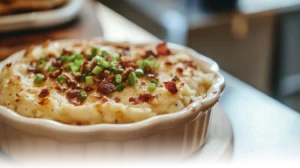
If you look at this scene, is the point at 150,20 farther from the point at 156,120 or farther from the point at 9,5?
the point at 156,120

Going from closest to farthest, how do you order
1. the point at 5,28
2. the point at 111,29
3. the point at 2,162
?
1. the point at 2,162
2. the point at 5,28
3. the point at 111,29

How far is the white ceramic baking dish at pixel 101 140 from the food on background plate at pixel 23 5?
1.06m

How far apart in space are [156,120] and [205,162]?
0.26 metres

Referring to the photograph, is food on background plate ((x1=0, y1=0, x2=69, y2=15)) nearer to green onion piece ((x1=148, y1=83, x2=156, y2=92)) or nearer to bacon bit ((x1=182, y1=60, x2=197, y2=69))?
bacon bit ((x1=182, y1=60, x2=197, y2=69))

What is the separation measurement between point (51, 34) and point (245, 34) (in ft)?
6.00

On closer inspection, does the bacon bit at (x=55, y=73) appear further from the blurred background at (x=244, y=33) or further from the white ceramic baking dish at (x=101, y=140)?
the blurred background at (x=244, y=33)

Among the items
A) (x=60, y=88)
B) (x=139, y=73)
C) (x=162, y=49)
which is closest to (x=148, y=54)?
(x=162, y=49)

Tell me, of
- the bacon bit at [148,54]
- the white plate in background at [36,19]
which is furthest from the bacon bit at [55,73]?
the white plate in background at [36,19]

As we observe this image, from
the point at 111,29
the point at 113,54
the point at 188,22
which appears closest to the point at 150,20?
the point at 188,22

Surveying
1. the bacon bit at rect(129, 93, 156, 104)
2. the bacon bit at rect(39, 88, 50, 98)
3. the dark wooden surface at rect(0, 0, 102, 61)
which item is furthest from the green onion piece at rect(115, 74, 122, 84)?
the dark wooden surface at rect(0, 0, 102, 61)

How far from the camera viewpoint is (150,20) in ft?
12.4

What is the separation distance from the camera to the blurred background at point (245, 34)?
3.50 metres

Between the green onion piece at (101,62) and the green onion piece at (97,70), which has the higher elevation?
the green onion piece at (101,62)

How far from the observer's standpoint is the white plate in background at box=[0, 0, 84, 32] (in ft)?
7.23
